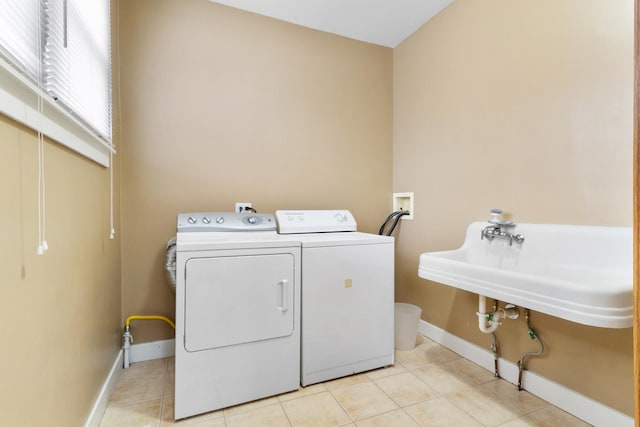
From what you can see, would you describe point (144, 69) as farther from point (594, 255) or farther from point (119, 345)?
point (594, 255)

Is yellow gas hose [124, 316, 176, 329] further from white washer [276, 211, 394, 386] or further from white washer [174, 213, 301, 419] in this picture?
white washer [276, 211, 394, 386]

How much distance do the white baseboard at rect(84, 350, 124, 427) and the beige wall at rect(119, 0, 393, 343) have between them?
0.22 metres

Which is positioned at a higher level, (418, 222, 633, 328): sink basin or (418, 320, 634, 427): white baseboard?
(418, 222, 633, 328): sink basin

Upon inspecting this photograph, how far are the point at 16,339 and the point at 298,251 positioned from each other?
3.71 feet

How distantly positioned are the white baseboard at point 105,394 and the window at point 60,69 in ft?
3.71

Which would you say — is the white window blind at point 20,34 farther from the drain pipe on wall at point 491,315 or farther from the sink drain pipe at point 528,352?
the sink drain pipe at point 528,352

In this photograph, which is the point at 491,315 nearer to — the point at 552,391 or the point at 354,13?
the point at 552,391

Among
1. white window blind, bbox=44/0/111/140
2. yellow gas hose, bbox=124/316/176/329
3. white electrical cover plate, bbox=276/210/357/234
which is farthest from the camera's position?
white electrical cover plate, bbox=276/210/357/234

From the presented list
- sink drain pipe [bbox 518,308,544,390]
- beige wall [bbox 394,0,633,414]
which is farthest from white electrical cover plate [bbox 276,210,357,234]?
sink drain pipe [bbox 518,308,544,390]

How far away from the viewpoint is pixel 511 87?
178 centimetres

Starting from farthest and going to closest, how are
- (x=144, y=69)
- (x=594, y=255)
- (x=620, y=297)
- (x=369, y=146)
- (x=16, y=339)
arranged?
1. (x=369, y=146)
2. (x=144, y=69)
3. (x=594, y=255)
4. (x=620, y=297)
5. (x=16, y=339)

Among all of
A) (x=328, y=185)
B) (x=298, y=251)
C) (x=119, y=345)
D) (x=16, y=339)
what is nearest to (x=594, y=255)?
(x=298, y=251)

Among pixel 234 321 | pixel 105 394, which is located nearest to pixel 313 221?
pixel 234 321

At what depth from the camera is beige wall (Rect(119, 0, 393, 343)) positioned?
6.68 feet
